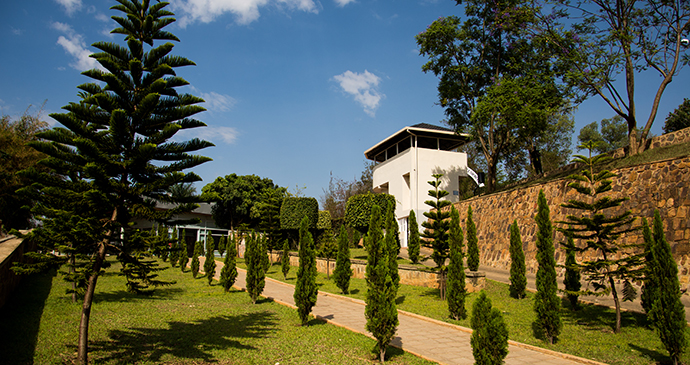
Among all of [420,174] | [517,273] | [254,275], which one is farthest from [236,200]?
[517,273]

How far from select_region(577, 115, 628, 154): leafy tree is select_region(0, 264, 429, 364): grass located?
168ft

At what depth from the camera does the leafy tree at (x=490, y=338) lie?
4.99 meters

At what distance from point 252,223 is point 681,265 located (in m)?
28.0

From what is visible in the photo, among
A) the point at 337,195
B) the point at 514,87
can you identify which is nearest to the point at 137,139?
the point at 514,87

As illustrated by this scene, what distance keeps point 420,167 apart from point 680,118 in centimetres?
2157

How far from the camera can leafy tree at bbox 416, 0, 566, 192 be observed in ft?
67.8

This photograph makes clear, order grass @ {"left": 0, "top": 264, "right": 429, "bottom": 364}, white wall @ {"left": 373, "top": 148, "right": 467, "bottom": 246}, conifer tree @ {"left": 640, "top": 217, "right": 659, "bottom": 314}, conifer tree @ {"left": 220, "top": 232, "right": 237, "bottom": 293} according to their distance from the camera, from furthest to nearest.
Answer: white wall @ {"left": 373, "top": 148, "right": 467, "bottom": 246} < conifer tree @ {"left": 220, "top": 232, "right": 237, "bottom": 293} < conifer tree @ {"left": 640, "top": 217, "right": 659, "bottom": 314} < grass @ {"left": 0, "top": 264, "right": 429, "bottom": 364}

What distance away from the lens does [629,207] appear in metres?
13.0

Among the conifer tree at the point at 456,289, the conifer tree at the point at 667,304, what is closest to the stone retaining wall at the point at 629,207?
the conifer tree at the point at 667,304

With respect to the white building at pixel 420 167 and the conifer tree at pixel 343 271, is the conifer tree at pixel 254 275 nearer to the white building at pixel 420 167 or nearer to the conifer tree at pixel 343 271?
the conifer tree at pixel 343 271

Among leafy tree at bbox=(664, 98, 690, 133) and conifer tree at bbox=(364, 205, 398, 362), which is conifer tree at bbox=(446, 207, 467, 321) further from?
leafy tree at bbox=(664, 98, 690, 133)

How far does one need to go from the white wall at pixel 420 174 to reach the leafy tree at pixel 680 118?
17.5 meters

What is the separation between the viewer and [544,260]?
8.65 metres

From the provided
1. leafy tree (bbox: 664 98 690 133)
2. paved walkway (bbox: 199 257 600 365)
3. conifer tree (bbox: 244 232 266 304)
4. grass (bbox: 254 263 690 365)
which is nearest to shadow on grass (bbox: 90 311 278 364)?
conifer tree (bbox: 244 232 266 304)
